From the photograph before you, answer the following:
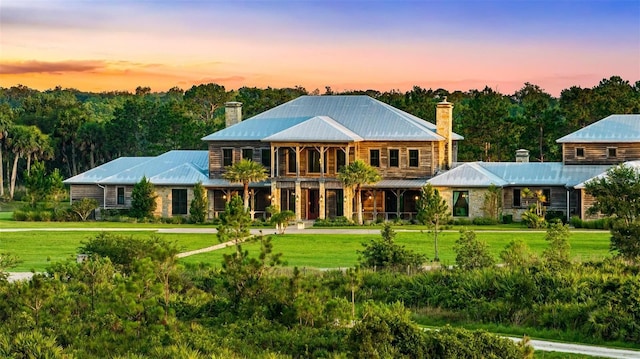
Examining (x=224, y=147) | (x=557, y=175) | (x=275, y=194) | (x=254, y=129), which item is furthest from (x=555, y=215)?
(x=224, y=147)

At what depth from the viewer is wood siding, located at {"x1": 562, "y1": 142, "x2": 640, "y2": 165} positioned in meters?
60.9

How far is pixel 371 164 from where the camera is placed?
62938 millimetres

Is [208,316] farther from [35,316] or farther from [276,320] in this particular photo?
[35,316]

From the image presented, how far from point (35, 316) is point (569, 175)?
40.8m

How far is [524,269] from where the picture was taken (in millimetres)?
30828

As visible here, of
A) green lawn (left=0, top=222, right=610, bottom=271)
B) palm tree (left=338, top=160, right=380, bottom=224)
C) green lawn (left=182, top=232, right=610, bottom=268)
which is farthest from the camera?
palm tree (left=338, top=160, right=380, bottom=224)

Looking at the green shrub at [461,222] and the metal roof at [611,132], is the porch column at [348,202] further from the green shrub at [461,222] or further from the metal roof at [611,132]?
the metal roof at [611,132]

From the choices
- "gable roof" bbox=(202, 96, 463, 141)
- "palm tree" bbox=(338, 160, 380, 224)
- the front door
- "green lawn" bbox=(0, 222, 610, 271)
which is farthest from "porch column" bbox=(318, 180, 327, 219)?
"green lawn" bbox=(0, 222, 610, 271)

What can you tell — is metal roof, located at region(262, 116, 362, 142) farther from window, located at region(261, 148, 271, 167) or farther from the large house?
window, located at region(261, 148, 271, 167)

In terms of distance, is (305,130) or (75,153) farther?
(75,153)

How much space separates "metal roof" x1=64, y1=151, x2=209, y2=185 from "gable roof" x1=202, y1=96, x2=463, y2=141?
8.33 feet

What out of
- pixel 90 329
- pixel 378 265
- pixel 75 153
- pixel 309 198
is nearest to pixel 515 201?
pixel 309 198

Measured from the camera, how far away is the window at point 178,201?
63.2m

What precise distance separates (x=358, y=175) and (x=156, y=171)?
13.3 metres
